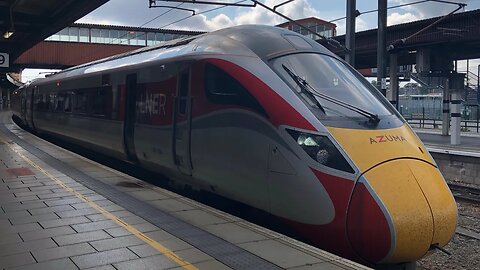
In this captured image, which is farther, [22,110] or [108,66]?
[22,110]

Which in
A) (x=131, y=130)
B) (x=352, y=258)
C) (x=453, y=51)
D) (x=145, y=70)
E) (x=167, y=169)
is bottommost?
(x=352, y=258)

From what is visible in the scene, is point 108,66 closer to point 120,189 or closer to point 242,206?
point 120,189

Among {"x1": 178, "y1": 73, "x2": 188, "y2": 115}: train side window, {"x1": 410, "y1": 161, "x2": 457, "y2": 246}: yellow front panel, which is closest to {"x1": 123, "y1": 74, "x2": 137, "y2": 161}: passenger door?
{"x1": 178, "y1": 73, "x2": 188, "y2": 115}: train side window

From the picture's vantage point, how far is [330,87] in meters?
6.03

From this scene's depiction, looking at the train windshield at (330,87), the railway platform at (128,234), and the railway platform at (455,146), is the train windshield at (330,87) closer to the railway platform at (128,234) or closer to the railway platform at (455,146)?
the railway platform at (128,234)

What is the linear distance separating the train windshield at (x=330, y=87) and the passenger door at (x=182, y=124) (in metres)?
1.79

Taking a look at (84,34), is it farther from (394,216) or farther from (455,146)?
(394,216)

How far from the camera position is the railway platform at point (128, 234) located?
4387mm

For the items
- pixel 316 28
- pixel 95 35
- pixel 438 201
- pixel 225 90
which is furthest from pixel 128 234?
pixel 95 35

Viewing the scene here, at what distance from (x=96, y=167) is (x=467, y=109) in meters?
40.5

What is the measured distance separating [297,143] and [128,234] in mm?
2181

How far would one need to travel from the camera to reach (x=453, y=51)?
955 inches

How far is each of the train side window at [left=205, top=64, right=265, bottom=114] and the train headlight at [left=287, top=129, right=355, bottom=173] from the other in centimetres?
72

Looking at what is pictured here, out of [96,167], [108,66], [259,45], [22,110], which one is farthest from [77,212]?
[22,110]
